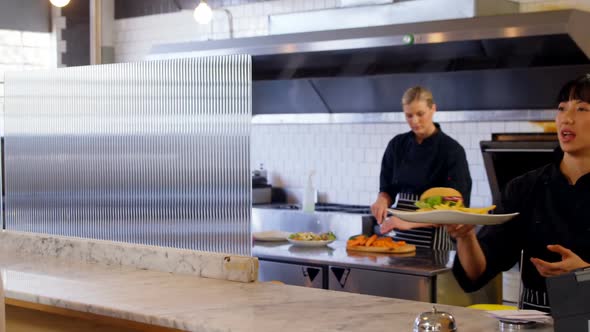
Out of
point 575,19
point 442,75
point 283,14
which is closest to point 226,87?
point 575,19

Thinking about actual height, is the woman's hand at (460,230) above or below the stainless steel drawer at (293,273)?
above

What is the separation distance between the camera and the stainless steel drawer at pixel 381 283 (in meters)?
5.09

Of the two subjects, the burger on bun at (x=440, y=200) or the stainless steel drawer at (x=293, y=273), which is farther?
the stainless steel drawer at (x=293, y=273)

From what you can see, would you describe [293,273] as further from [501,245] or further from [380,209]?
[501,245]

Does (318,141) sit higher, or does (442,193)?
(318,141)

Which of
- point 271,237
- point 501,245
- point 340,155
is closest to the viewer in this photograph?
point 501,245

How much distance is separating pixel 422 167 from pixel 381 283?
121 cm

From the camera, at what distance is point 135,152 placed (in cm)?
407

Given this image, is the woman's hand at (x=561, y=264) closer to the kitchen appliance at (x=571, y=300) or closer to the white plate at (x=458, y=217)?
the white plate at (x=458, y=217)

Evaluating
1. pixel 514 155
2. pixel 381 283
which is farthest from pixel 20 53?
pixel 514 155

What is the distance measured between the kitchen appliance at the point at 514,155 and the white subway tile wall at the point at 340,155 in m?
0.48

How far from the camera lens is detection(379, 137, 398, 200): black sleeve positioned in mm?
6473

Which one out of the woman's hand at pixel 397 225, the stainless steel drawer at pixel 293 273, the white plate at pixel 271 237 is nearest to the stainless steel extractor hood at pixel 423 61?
the woman's hand at pixel 397 225

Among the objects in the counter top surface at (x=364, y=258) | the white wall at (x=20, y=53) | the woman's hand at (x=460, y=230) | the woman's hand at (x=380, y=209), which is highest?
the white wall at (x=20, y=53)
